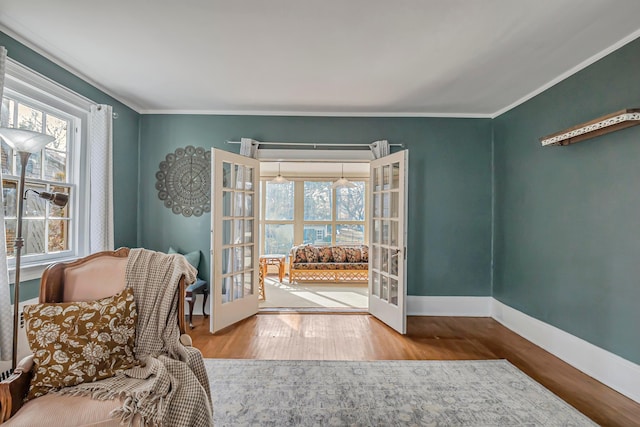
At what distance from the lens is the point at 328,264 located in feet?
19.5

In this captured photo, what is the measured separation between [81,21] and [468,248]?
4.50 meters

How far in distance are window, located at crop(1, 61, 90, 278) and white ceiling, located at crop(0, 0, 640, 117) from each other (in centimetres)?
34

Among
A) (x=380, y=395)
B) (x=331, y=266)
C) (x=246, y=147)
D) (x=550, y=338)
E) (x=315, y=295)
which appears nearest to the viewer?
(x=380, y=395)

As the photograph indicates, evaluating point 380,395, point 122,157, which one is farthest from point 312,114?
point 380,395

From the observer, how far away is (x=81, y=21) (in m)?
2.13

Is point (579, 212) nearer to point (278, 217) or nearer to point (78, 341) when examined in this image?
point (78, 341)

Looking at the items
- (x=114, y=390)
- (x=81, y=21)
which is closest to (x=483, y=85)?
(x=81, y=21)

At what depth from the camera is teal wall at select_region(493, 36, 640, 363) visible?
7.49ft

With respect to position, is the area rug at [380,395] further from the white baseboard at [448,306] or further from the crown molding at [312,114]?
the crown molding at [312,114]

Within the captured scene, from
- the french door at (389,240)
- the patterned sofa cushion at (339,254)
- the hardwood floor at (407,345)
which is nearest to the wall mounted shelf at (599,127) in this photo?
the french door at (389,240)

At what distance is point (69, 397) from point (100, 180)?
229 centimetres

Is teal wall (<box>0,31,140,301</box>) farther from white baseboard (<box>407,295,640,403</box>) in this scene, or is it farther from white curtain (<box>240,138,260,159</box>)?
white baseboard (<box>407,295,640,403</box>)

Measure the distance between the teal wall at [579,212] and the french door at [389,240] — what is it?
4.42ft

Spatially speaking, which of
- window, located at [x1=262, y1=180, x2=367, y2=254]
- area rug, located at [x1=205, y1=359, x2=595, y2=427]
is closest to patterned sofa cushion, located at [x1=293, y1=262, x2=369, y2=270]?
window, located at [x1=262, y1=180, x2=367, y2=254]
